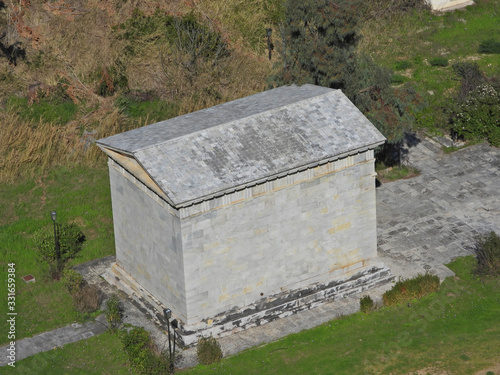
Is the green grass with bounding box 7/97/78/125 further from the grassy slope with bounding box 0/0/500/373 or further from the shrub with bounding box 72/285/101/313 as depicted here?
the shrub with bounding box 72/285/101/313

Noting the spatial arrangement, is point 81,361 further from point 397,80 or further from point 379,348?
point 397,80

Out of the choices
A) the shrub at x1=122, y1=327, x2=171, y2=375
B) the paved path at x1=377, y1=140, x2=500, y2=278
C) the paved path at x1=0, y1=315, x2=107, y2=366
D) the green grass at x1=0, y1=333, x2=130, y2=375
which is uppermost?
the paved path at x1=377, y1=140, x2=500, y2=278

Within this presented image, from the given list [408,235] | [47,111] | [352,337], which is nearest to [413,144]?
[408,235]

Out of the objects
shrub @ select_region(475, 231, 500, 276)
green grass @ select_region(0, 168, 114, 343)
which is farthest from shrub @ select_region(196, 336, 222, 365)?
shrub @ select_region(475, 231, 500, 276)

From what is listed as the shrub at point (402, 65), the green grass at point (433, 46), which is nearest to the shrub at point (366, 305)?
the green grass at point (433, 46)

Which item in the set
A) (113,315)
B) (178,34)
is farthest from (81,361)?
(178,34)

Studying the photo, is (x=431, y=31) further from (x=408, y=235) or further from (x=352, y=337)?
(x=352, y=337)
